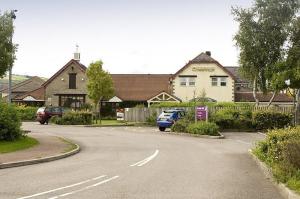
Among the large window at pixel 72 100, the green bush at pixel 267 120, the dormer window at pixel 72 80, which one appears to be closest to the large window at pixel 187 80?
the large window at pixel 72 100

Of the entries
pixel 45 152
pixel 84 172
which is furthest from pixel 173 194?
pixel 45 152

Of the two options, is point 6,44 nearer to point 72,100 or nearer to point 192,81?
point 72,100

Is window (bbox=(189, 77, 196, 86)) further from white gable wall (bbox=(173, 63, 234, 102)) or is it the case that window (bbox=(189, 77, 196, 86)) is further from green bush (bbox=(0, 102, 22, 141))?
green bush (bbox=(0, 102, 22, 141))

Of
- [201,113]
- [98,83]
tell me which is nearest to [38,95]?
[98,83]

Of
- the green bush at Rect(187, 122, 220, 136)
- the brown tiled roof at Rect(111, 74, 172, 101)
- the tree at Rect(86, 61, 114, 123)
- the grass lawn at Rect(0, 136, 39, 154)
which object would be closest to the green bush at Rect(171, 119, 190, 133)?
the green bush at Rect(187, 122, 220, 136)

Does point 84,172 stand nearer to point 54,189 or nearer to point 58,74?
point 54,189

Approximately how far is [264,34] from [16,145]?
108ft

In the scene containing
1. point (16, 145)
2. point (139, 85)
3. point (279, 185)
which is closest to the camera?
point (279, 185)

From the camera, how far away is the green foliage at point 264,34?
50.8 meters

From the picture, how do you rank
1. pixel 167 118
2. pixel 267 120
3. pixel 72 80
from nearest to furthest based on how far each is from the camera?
pixel 167 118 → pixel 267 120 → pixel 72 80

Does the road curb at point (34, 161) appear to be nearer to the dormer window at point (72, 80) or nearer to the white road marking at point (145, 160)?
the white road marking at point (145, 160)

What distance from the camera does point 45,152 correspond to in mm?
21703

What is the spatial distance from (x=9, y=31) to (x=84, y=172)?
50.2 ft

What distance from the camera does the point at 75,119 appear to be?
157 ft
